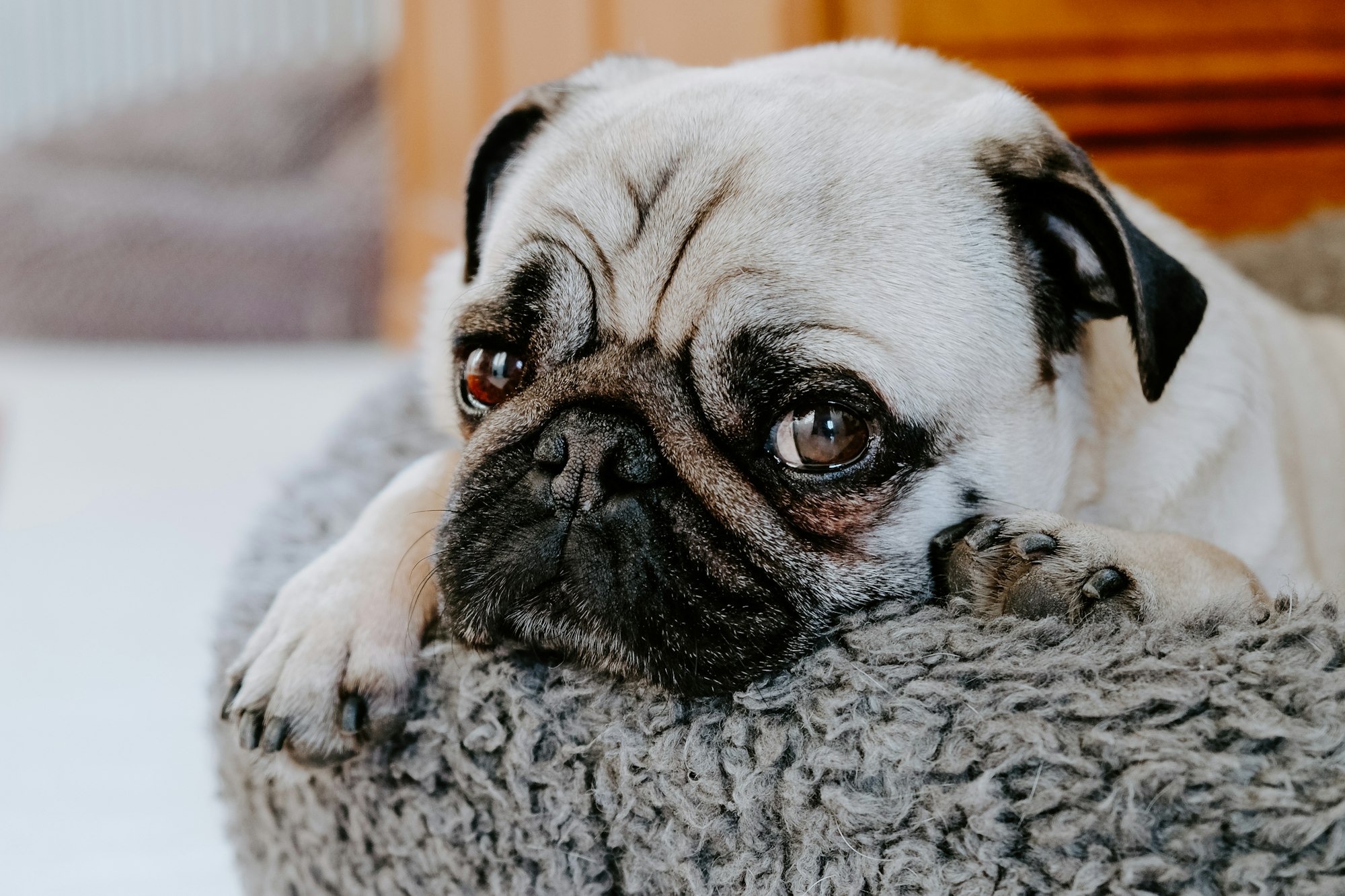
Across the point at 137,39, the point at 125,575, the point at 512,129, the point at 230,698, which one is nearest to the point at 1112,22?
the point at 512,129

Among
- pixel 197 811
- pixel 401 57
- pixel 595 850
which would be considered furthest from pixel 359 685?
pixel 401 57

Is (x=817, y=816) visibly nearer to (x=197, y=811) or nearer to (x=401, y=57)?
(x=197, y=811)

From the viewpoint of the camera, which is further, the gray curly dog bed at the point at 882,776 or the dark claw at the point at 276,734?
the dark claw at the point at 276,734

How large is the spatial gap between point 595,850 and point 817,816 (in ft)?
1.04

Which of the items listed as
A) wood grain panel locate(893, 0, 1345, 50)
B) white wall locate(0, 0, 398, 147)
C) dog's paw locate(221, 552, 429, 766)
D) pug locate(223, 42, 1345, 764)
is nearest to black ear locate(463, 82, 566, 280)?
pug locate(223, 42, 1345, 764)

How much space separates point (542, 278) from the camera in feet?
5.41

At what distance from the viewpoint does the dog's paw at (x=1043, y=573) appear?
144cm

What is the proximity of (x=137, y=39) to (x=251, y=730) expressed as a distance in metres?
8.76

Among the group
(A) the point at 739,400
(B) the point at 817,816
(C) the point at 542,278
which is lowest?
(B) the point at 817,816

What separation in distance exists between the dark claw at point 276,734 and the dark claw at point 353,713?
7 cm

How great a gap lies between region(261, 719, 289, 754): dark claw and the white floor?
34.1 inches

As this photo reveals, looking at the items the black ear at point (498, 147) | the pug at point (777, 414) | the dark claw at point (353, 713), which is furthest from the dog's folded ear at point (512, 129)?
the dark claw at point (353, 713)

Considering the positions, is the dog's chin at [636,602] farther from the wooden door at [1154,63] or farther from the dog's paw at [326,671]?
the wooden door at [1154,63]

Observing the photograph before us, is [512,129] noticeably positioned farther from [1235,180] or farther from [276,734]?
[1235,180]
